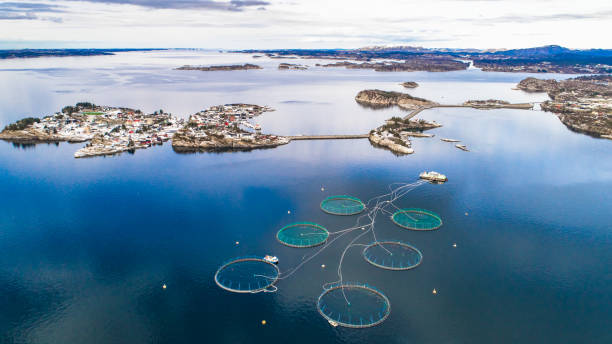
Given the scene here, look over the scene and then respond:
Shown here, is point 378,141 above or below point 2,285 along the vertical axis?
above

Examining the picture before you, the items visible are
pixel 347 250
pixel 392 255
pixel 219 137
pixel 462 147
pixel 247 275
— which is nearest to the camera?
pixel 247 275

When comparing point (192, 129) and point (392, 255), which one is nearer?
point (392, 255)

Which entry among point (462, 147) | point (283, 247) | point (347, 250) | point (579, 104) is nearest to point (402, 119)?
point (462, 147)

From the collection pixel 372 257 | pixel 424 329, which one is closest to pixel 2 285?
pixel 372 257

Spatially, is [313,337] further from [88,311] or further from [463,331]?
[88,311]

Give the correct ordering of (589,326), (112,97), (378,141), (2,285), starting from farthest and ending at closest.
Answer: (112,97)
(378,141)
(2,285)
(589,326)

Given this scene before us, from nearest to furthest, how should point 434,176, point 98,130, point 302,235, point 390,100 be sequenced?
point 302,235
point 434,176
point 98,130
point 390,100

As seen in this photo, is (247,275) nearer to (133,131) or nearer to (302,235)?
(302,235)
